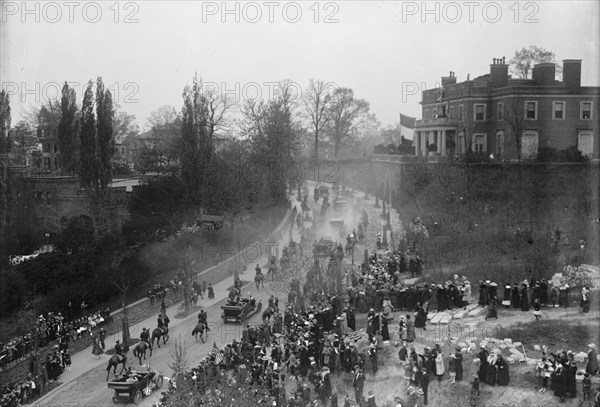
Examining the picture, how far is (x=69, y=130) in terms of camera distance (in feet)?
153

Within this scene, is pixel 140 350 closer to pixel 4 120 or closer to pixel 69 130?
pixel 4 120

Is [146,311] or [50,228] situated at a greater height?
[50,228]

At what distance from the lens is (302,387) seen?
19.1 meters

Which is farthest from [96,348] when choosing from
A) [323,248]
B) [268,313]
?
[323,248]

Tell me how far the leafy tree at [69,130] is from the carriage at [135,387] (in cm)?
2801

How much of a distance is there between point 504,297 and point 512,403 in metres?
8.41

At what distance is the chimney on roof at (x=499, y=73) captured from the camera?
47062 mm

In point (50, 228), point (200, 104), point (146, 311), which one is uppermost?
point (200, 104)

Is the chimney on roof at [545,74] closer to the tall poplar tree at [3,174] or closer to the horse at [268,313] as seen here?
the horse at [268,313]

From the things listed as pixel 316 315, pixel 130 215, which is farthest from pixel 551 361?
pixel 130 215

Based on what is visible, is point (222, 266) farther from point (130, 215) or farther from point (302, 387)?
point (302, 387)

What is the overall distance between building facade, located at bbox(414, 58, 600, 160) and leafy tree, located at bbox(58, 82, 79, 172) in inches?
1010

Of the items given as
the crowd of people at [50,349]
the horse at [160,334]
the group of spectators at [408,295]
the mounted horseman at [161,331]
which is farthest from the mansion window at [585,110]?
the horse at [160,334]

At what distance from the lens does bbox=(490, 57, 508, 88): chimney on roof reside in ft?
154
